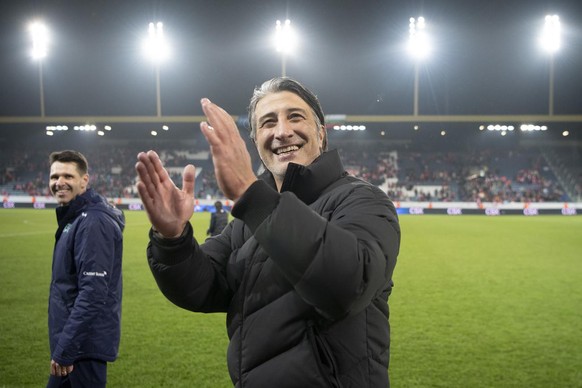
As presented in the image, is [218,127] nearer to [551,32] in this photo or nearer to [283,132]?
[283,132]

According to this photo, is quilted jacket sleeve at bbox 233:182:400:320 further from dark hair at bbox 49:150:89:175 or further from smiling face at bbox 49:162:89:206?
dark hair at bbox 49:150:89:175

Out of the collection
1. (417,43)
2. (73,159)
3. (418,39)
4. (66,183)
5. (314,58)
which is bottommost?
(66,183)

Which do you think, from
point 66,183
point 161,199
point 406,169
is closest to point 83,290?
point 66,183

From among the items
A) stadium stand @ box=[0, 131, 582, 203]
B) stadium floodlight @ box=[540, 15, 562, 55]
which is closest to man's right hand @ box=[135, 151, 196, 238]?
stadium stand @ box=[0, 131, 582, 203]

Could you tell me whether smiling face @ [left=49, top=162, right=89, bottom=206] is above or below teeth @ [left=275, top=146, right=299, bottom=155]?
below

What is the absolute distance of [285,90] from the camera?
6.06 ft

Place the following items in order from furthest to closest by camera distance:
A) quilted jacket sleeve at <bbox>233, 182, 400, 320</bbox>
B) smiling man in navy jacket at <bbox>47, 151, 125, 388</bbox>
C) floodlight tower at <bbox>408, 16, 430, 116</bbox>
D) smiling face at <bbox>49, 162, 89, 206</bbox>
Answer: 1. floodlight tower at <bbox>408, 16, 430, 116</bbox>
2. smiling face at <bbox>49, 162, 89, 206</bbox>
3. smiling man in navy jacket at <bbox>47, 151, 125, 388</bbox>
4. quilted jacket sleeve at <bbox>233, 182, 400, 320</bbox>

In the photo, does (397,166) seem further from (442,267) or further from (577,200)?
(442,267)

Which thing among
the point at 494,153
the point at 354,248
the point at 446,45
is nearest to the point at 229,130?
the point at 354,248

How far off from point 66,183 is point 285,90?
2.36 meters

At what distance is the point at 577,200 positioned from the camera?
36500mm

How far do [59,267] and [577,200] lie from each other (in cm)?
4005

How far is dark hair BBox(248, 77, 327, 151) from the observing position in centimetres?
185

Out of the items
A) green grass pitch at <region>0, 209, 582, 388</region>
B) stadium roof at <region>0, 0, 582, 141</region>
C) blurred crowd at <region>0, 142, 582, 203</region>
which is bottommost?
green grass pitch at <region>0, 209, 582, 388</region>
